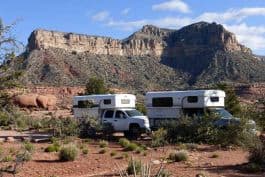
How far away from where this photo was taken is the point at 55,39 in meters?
106

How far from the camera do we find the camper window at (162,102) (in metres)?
28.2

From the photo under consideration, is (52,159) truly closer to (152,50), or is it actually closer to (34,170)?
(34,170)

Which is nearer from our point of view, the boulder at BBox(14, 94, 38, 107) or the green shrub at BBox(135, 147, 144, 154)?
Answer: the green shrub at BBox(135, 147, 144, 154)

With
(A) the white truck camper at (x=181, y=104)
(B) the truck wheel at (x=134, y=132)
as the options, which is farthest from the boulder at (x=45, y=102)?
(B) the truck wheel at (x=134, y=132)

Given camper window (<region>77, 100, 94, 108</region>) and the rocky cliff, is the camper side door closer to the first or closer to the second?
camper window (<region>77, 100, 94, 108</region>)

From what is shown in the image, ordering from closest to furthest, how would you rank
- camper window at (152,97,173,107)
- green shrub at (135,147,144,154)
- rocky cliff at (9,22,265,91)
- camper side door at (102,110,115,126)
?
green shrub at (135,147,144,154)
camper window at (152,97,173,107)
camper side door at (102,110,115,126)
rocky cliff at (9,22,265,91)

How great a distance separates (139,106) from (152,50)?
7642cm

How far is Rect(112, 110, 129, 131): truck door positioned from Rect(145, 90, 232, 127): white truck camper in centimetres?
191

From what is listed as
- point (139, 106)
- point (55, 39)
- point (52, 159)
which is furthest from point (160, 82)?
point (52, 159)

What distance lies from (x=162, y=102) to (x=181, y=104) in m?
1.45

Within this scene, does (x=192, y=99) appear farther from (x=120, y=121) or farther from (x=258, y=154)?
(x=258, y=154)

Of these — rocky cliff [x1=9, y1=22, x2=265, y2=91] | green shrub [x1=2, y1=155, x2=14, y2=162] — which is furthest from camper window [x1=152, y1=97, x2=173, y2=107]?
rocky cliff [x1=9, y1=22, x2=265, y2=91]

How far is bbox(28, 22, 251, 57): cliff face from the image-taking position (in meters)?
102

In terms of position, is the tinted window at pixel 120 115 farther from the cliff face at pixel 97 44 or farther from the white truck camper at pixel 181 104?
the cliff face at pixel 97 44
